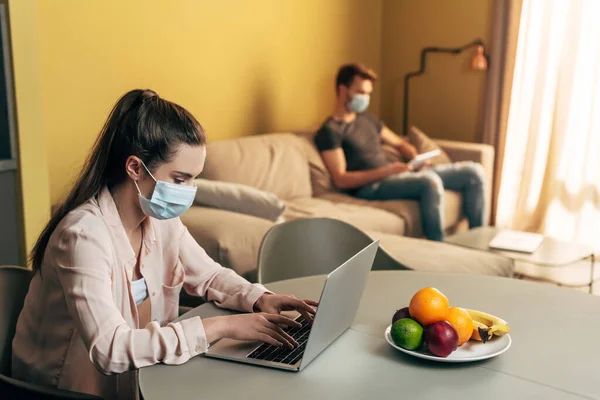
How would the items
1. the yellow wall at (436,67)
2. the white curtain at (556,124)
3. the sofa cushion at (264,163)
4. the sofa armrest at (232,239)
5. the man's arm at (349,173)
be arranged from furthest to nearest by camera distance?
1. the yellow wall at (436,67)
2. the white curtain at (556,124)
3. the man's arm at (349,173)
4. the sofa cushion at (264,163)
5. the sofa armrest at (232,239)

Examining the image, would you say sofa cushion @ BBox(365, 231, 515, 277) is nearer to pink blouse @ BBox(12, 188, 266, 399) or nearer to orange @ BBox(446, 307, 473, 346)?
pink blouse @ BBox(12, 188, 266, 399)

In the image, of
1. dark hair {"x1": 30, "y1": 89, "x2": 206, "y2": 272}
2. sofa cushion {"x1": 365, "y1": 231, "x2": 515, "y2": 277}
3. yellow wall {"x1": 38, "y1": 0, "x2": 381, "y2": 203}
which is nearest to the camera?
dark hair {"x1": 30, "y1": 89, "x2": 206, "y2": 272}

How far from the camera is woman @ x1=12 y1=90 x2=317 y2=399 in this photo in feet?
4.70

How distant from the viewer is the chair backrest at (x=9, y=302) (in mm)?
1641

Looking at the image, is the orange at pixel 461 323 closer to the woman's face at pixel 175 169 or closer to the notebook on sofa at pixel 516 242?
the woman's face at pixel 175 169

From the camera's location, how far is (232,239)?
278cm

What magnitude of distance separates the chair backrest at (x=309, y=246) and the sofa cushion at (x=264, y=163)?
4.50ft

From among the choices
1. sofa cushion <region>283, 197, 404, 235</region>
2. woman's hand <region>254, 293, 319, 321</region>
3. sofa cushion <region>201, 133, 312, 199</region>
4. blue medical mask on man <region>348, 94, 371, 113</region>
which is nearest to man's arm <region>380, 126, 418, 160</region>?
blue medical mask on man <region>348, 94, 371, 113</region>

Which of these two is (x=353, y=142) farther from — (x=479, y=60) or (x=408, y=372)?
(x=408, y=372)

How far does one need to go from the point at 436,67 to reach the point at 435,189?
59.5 inches

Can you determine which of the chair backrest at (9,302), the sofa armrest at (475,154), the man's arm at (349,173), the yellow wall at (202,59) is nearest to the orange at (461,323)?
the chair backrest at (9,302)

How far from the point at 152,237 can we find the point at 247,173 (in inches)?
83.9

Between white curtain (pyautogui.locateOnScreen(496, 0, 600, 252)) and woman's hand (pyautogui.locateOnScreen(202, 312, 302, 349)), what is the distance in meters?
3.63

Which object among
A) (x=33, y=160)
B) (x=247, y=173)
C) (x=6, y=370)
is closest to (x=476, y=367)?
(x=6, y=370)
